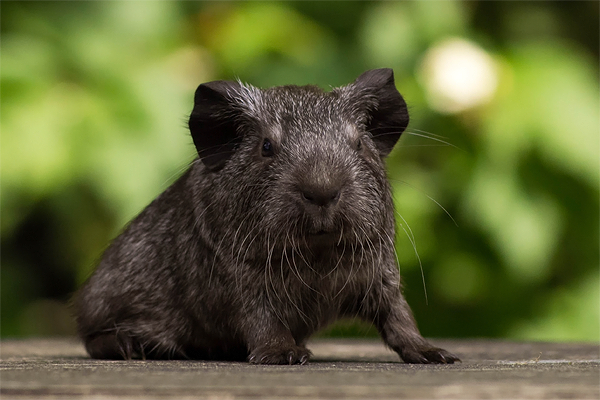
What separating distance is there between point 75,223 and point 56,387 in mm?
5848

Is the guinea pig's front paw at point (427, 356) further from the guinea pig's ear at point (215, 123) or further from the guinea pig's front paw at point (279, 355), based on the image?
the guinea pig's ear at point (215, 123)

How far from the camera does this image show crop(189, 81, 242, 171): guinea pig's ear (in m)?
5.21

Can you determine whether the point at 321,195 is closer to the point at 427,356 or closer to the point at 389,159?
the point at 427,356

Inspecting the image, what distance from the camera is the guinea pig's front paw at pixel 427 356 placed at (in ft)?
15.2

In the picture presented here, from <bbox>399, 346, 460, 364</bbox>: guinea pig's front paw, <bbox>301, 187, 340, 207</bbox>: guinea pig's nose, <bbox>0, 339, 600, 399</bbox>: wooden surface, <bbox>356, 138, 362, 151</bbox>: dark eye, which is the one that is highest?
<bbox>356, 138, 362, 151</bbox>: dark eye

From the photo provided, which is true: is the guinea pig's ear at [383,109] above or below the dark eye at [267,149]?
above

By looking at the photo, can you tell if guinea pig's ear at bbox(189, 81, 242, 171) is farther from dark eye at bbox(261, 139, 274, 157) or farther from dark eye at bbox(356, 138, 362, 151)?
dark eye at bbox(356, 138, 362, 151)

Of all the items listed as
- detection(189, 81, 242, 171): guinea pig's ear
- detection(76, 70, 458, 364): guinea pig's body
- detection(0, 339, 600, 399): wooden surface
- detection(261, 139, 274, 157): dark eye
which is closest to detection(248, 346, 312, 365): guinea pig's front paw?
detection(76, 70, 458, 364): guinea pig's body

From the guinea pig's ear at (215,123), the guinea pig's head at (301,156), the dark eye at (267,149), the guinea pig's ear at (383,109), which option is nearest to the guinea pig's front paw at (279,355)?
the guinea pig's head at (301,156)

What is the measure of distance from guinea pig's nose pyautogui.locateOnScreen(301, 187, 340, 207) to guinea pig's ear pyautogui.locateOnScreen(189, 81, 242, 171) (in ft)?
3.12

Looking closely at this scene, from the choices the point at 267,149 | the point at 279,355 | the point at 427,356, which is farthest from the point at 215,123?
the point at 427,356

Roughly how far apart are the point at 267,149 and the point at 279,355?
1188 millimetres

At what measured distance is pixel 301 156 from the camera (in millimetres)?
4707

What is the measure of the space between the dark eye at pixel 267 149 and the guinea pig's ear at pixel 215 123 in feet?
1.10
